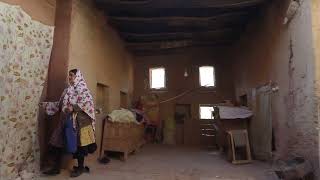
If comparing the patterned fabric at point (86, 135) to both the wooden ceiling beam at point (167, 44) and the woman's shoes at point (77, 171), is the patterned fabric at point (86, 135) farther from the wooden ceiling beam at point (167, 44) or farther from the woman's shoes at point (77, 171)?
the wooden ceiling beam at point (167, 44)

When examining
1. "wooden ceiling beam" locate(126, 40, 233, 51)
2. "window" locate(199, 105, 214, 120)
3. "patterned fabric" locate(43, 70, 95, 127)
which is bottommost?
"window" locate(199, 105, 214, 120)

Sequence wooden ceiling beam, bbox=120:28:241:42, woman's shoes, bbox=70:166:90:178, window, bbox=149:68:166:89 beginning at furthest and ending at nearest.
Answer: window, bbox=149:68:166:89
wooden ceiling beam, bbox=120:28:241:42
woman's shoes, bbox=70:166:90:178

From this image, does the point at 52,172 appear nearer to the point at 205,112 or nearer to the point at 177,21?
the point at 177,21

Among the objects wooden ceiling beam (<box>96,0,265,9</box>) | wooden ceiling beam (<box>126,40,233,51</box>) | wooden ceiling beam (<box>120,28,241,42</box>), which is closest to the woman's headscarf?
wooden ceiling beam (<box>96,0,265,9</box>)

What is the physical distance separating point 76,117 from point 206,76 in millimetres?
7986

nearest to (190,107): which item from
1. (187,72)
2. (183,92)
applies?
(183,92)

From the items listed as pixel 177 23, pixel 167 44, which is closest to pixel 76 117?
pixel 177 23

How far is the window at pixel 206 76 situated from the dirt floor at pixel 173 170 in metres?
5.04

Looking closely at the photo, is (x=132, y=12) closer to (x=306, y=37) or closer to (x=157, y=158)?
(x=157, y=158)

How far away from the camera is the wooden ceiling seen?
7.03m

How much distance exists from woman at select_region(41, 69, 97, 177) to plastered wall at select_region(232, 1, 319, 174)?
139 inches

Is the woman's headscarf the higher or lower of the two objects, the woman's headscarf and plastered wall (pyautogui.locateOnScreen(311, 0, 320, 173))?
the lower

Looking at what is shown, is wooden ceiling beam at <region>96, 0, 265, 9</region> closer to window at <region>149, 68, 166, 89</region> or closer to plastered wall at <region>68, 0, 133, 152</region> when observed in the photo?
plastered wall at <region>68, 0, 133, 152</region>

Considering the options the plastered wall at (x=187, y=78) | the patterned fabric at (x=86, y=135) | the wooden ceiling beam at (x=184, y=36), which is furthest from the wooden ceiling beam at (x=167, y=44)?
the patterned fabric at (x=86, y=135)
